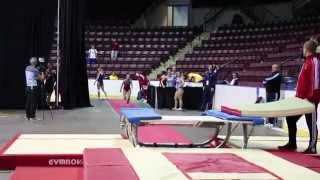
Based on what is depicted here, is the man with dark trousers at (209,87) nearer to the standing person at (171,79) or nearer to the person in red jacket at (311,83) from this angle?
the standing person at (171,79)

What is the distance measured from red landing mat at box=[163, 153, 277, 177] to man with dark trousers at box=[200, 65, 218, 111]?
40.3ft

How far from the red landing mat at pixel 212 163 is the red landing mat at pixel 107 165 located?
491 millimetres

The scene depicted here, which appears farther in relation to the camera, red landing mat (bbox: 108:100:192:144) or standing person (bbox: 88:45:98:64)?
standing person (bbox: 88:45:98:64)

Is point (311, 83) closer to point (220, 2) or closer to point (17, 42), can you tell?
point (17, 42)

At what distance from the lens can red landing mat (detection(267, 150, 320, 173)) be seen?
5.87 m

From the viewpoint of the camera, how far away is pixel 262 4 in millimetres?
34469

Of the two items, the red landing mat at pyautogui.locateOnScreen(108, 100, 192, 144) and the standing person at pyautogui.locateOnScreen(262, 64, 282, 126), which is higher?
the standing person at pyautogui.locateOnScreen(262, 64, 282, 126)

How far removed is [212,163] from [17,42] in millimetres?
12244

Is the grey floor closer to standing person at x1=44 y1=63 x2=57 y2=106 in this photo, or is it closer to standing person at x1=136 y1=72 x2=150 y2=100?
standing person at x1=44 y1=63 x2=57 y2=106

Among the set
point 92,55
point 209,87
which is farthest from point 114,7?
point 209,87

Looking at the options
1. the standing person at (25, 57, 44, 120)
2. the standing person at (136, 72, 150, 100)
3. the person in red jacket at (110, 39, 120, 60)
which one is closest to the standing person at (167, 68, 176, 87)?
the standing person at (136, 72, 150, 100)

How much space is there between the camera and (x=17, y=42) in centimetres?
1689

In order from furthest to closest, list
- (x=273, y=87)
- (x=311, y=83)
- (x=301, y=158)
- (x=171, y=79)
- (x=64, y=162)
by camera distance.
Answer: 1. (x=171, y=79)
2. (x=273, y=87)
3. (x=311, y=83)
4. (x=64, y=162)
5. (x=301, y=158)

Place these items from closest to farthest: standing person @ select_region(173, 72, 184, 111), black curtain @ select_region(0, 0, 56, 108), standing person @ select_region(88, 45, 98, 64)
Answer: black curtain @ select_region(0, 0, 56, 108) → standing person @ select_region(173, 72, 184, 111) → standing person @ select_region(88, 45, 98, 64)
